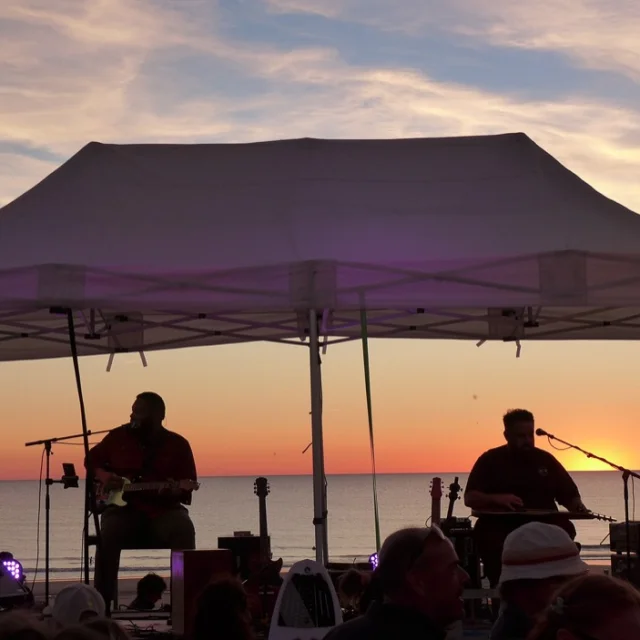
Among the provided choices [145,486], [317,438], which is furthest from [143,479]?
[317,438]

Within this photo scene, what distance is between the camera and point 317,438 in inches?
266

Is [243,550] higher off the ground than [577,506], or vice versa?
[577,506]

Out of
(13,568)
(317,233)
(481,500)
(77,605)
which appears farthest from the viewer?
(13,568)

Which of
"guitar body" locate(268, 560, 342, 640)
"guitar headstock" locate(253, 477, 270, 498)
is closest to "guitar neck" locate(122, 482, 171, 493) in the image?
"guitar headstock" locate(253, 477, 270, 498)

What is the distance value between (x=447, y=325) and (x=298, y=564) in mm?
4264

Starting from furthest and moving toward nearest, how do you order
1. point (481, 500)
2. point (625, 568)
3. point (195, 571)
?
point (625, 568)
point (481, 500)
point (195, 571)

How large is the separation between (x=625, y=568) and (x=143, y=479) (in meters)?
4.19

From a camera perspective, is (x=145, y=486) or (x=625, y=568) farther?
(x=625, y=568)

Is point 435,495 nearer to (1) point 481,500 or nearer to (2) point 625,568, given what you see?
(1) point 481,500

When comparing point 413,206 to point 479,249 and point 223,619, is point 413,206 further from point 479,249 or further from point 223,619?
point 223,619

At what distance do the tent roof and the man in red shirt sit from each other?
0.90 m

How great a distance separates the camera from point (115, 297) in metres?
6.48

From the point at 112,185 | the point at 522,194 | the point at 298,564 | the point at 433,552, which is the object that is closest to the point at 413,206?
the point at 522,194

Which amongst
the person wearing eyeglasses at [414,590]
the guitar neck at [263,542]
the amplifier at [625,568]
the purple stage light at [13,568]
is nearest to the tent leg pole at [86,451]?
the guitar neck at [263,542]
